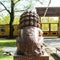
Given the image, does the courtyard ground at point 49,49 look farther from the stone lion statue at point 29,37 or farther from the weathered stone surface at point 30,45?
the weathered stone surface at point 30,45

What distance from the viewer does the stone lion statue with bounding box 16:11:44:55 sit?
6.75 metres

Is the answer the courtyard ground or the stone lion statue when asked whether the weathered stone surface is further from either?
the courtyard ground

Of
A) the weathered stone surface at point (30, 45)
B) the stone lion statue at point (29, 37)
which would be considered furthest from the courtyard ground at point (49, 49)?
the weathered stone surface at point (30, 45)

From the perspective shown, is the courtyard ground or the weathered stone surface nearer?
the weathered stone surface

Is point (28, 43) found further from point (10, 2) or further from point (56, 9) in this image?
point (10, 2)

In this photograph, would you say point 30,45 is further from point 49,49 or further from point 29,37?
point 49,49

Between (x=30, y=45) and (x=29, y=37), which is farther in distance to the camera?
(x=29, y=37)

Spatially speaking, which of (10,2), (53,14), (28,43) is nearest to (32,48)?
(28,43)

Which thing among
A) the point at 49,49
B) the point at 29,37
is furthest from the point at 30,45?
the point at 49,49

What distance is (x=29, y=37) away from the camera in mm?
6875

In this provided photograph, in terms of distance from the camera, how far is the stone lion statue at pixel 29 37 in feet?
22.2

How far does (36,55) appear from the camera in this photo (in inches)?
265

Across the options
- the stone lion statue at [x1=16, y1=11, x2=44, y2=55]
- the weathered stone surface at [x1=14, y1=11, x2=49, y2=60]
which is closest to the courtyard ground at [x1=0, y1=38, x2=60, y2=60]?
the stone lion statue at [x1=16, y1=11, x2=44, y2=55]

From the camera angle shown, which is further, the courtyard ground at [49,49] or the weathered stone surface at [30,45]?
the courtyard ground at [49,49]
